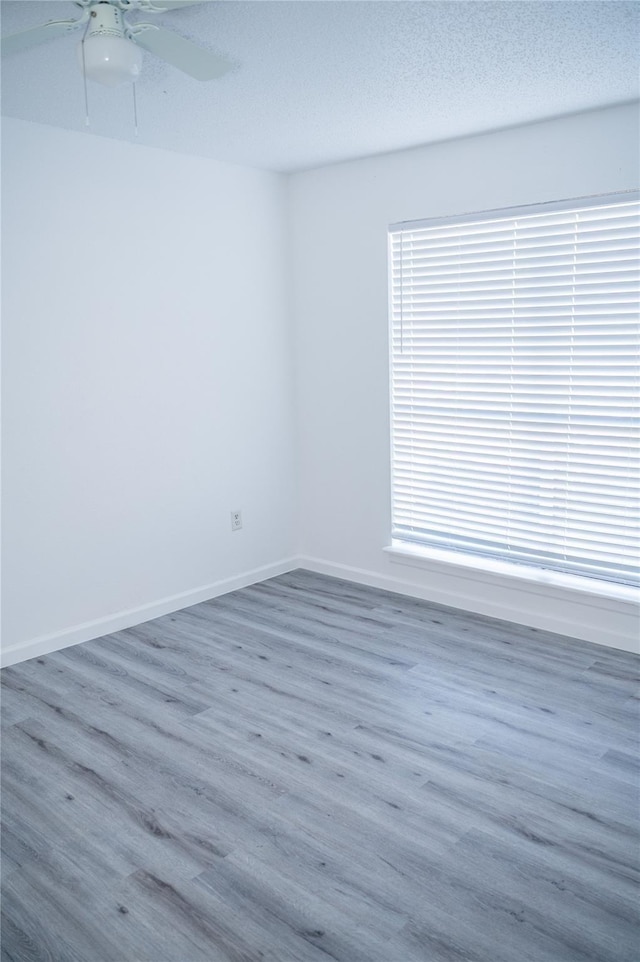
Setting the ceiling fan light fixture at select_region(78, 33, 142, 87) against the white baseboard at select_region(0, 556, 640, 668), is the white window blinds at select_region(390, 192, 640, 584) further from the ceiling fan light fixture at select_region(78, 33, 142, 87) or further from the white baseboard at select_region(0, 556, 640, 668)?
the ceiling fan light fixture at select_region(78, 33, 142, 87)

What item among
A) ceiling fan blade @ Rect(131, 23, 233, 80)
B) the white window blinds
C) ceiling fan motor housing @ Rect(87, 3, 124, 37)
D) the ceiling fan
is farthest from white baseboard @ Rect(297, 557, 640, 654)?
ceiling fan motor housing @ Rect(87, 3, 124, 37)

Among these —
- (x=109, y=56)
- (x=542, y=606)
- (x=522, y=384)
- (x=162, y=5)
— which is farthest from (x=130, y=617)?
(x=162, y=5)

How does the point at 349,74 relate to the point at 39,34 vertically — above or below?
above

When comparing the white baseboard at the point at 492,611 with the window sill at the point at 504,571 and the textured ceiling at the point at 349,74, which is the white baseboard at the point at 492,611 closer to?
the window sill at the point at 504,571

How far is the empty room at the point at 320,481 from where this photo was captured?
2.12m

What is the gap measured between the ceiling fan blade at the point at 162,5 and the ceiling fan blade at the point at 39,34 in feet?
0.54

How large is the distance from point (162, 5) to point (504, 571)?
2901 mm

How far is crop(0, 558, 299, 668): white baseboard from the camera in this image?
3542 millimetres

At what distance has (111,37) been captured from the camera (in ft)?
6.67

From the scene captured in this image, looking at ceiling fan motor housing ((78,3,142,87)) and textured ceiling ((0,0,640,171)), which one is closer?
ceiling fan motor housing ((78,3,142,87))

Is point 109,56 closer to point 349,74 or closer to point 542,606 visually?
point 349,74

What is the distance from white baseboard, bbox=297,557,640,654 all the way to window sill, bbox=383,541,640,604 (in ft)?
0.08

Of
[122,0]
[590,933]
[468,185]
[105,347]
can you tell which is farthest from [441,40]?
[590,933]

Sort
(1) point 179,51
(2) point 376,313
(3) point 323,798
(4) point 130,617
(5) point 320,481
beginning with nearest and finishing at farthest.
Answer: (1) point 179,51 → (3) point 323,798 → (4) point 130,617 → (2) point 376,313 → (5) point 320,481
